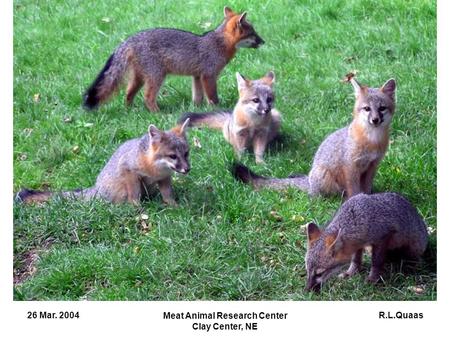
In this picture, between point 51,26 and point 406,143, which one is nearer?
point 406,143

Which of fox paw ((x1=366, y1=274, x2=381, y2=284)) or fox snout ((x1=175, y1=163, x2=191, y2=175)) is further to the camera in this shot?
fox snout ((x1=175, y1=163, x2=191, y2=175))

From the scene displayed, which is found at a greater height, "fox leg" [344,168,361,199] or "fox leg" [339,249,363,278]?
"fox leg" [344,168,361,199]

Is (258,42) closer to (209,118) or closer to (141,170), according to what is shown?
(209,118)

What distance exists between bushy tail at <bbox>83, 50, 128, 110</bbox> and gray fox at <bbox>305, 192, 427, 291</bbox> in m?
3.06

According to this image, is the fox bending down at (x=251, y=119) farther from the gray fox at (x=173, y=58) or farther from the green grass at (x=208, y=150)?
the gray fox at (x=173, y=58)

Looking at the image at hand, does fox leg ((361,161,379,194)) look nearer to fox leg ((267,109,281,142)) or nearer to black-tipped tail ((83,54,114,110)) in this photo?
fox leg ((267,109,281,142))

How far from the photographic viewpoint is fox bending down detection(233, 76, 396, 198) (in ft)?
19.6

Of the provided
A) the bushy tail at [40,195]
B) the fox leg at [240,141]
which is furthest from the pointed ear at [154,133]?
the fox leg at [240,141]

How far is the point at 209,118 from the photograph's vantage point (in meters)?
7.41

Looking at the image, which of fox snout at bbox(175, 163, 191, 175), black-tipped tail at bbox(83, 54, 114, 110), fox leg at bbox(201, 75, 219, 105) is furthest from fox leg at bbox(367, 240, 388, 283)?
black-tipped tail at bbox(83, 54, 114, 110)
